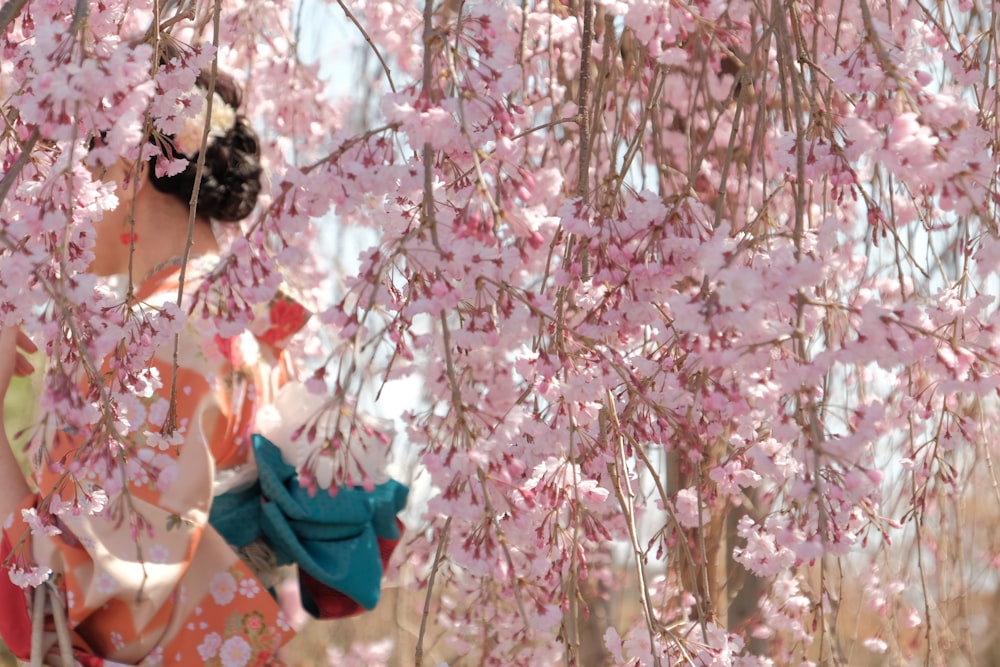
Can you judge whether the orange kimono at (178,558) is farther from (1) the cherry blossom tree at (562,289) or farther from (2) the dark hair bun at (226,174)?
(1) the cherry blossom tree at (562,289)

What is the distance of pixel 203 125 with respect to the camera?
6.25 ft

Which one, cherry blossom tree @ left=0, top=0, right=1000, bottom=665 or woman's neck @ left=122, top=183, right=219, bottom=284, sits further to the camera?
woman's neck @ left=122, top=183, right=219, bottom=284

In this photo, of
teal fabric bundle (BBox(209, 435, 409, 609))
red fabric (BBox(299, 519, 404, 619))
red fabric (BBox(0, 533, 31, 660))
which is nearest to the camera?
red fabric (BBox(0, 533, 31, 660))

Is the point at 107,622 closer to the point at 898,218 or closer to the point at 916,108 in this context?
the point at 916,108

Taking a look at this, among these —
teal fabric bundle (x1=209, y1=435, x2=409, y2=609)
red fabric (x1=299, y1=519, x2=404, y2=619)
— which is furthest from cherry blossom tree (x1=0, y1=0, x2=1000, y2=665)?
red fabric (x1=299, y1=519, x2=404, y2=619)

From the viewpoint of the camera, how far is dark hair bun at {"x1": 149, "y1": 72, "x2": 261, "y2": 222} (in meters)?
1.93

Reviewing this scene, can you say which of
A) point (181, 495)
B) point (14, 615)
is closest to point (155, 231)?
point (181, 495)

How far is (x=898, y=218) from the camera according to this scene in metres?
2.37

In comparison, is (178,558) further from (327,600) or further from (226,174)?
(226,174)

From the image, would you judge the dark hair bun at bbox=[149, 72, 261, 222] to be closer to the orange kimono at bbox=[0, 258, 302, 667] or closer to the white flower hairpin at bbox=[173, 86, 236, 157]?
the white flower hairpin at bbox=[173, 86, 236, 157]

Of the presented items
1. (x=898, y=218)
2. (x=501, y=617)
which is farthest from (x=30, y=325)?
(x=898, y=218)

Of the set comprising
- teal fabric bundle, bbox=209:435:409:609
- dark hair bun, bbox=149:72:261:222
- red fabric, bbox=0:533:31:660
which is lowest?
red fabric, bbox=0:533:31:660

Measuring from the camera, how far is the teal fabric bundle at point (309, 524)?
6.17ft

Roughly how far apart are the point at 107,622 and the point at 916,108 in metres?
1.32
